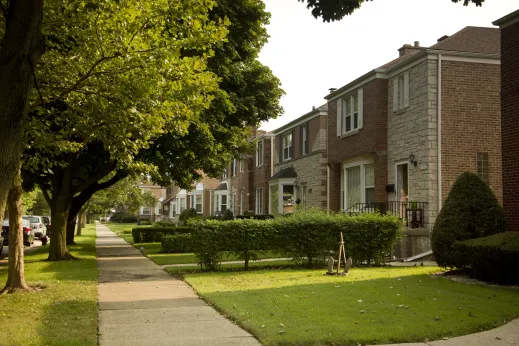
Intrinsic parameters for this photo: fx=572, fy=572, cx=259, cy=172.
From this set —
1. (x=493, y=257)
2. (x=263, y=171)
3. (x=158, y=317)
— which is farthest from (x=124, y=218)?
(x=158, y=317)

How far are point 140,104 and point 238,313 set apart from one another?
4.89 metres

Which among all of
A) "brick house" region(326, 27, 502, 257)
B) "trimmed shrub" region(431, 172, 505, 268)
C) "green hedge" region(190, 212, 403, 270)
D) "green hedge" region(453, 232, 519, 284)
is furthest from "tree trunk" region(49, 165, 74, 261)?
"green hedge" region(453, 232, 519, 284)

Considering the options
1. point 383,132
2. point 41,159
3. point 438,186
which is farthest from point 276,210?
point 41,159

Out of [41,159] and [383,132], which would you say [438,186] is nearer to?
[383,132]

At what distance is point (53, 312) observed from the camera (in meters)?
9.02

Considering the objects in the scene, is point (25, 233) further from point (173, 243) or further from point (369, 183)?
point (369, 183)

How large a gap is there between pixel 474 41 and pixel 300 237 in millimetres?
9634

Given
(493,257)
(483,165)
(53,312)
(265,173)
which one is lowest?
(53,312)

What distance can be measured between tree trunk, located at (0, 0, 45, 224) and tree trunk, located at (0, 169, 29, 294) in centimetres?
536

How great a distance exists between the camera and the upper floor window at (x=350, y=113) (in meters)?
22.9

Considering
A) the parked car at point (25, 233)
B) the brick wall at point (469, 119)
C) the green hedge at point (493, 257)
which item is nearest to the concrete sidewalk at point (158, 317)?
the green hedge at point (493, 257)

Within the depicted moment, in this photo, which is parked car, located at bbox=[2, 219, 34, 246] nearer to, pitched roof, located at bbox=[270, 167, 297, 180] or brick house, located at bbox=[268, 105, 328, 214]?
brick house, located at bbox=[268, 105, 328, 214]

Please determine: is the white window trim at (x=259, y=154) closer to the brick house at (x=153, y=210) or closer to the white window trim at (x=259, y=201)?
the white window trim at (x=259, y=201)

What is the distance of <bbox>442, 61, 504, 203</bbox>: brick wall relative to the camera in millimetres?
18922
